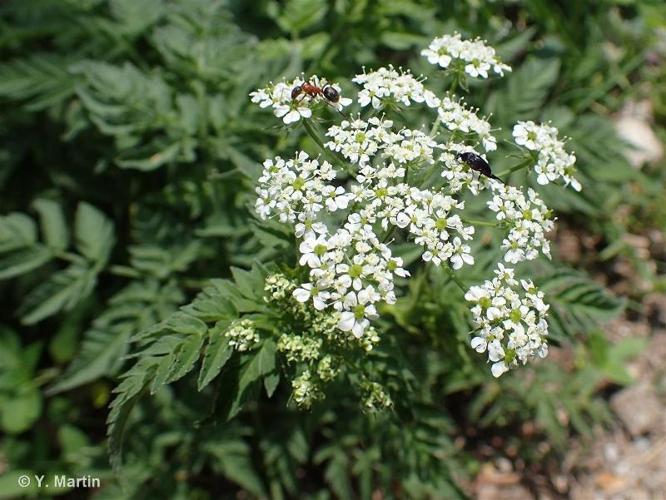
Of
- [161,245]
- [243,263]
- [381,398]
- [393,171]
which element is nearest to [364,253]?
[393,171]

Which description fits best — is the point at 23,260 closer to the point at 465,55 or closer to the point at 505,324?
the point at 465,55

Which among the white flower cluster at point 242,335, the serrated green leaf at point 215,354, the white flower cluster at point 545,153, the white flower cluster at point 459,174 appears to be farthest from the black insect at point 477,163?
the serrated green leaf at point 215,354

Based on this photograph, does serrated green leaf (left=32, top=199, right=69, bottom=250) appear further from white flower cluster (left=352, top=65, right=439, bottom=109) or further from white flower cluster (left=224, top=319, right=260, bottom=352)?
white flower cluster (left=352, top=65, right=439, bottom=109)

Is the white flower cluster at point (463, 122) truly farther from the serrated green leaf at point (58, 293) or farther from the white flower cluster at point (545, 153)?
the serrated green leaf at point (58, 293)

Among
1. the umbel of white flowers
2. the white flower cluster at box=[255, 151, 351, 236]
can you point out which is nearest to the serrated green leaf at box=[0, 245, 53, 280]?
the umbel of white flowers

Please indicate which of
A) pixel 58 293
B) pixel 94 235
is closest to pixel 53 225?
pixel 94 235

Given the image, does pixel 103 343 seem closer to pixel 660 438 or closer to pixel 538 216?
pixel 538 216
